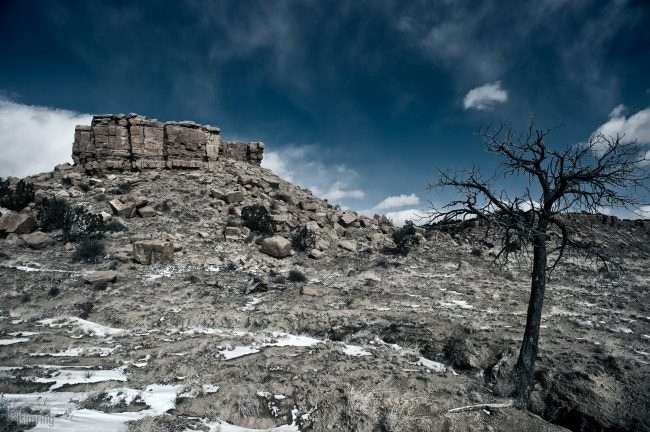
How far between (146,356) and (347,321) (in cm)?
536

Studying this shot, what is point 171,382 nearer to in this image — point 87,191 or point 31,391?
point 31,391

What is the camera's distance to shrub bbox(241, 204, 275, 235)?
64.9 ft

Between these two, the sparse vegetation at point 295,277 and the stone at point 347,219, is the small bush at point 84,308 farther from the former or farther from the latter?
the stone at point 347,219

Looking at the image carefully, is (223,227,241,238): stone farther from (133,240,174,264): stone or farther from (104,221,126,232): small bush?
(104,221,126,232): small bush

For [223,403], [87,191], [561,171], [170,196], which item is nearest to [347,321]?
[223,403]

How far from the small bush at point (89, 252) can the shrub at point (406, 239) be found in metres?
15.5

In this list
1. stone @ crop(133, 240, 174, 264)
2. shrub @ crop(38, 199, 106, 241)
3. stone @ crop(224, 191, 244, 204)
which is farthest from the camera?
stone @ crop(224, 191, 244, 204)

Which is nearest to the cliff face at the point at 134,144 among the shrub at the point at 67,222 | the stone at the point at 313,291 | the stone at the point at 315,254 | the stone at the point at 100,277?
the shrub at the point at 67,222

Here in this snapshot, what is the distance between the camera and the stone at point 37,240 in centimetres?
1443

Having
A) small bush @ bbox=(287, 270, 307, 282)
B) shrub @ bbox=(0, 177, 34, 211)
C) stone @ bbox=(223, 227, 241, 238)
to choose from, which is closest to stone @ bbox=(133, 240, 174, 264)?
stone @ bbox=(223, 227, 241, 238)

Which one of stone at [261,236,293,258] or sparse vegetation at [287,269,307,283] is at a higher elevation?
stone at [261,236,293,258]

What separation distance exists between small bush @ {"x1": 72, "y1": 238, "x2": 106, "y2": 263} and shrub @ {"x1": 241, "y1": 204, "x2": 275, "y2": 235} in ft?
25.4

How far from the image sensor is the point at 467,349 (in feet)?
24.7

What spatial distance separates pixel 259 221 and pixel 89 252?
28.5 ft
